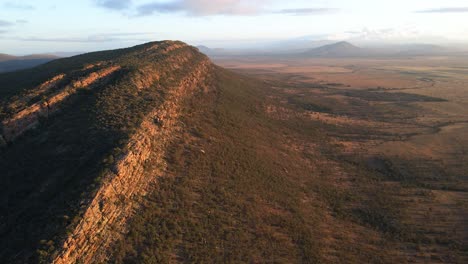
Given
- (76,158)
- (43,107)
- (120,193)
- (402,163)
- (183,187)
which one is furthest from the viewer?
(402,163)

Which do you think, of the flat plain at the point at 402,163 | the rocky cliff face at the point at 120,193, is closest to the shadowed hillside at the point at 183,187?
the rocky cliff face at the point at 120,193

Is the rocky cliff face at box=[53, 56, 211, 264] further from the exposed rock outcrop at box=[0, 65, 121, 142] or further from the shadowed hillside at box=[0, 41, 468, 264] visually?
the exposed rock outcrop at box=[0, 65, 121, 142]

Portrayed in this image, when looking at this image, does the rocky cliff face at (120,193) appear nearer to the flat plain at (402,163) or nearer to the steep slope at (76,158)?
the steep slope at (76,158)

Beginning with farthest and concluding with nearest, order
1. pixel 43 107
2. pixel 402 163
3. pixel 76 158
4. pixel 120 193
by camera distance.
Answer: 1. pixel 402 163
2. pixel 43 107
3. pixel 76 158
4. pixel 120 193

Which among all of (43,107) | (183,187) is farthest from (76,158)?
(43,107)

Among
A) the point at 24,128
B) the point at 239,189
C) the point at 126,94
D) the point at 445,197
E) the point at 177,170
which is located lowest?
the point at 445,197

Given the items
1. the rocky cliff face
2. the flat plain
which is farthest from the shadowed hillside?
the flat plain

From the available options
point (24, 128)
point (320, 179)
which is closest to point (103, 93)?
point (24, 128)

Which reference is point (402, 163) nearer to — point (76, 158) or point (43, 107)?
point (76, 158)

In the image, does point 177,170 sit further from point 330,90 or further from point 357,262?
point 330,90
